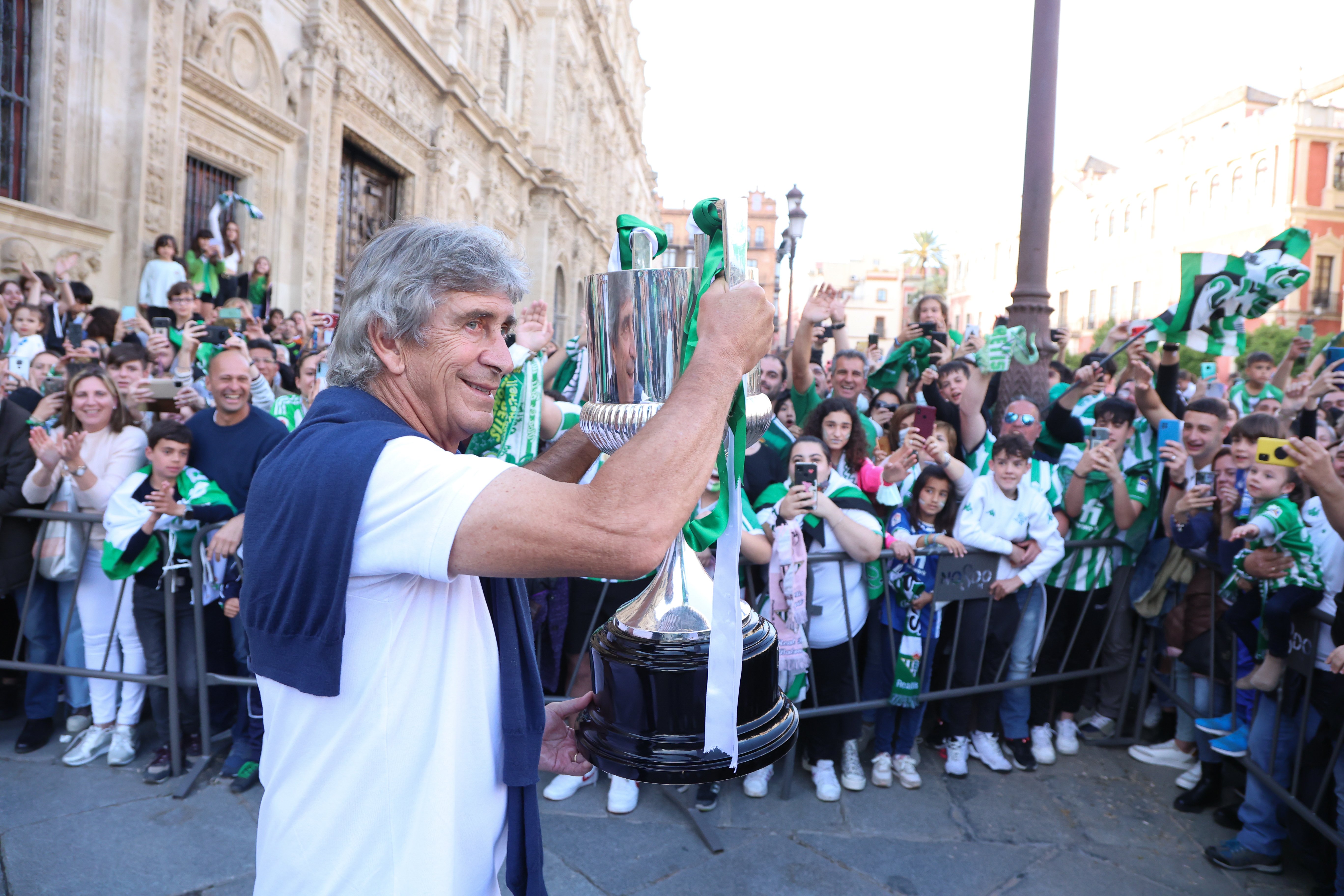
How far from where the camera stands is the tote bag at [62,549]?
164 inches

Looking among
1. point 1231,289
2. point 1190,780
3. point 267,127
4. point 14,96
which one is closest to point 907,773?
point 1190,780

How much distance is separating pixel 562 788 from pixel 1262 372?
6.94 meters

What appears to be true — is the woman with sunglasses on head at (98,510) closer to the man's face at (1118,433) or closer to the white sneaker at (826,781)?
the white sneaker at (826,781)

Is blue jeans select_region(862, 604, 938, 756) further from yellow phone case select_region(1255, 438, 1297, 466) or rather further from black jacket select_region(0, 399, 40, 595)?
black jacket select_region(0, 399, 40, 595)

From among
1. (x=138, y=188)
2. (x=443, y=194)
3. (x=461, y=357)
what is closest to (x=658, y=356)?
(x=461, y=357)

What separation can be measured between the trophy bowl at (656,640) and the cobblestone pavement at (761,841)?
2.04 meters

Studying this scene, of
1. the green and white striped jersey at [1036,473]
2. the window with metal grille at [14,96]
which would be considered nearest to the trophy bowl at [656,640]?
the green and white striped jersey at [1036,473]

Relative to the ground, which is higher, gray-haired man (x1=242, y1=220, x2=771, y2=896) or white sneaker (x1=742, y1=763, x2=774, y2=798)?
gray-haired man (x1=242, y1=220, x2=771, y2=896)

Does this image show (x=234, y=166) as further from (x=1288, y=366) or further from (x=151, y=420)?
(x=1288, y=366)

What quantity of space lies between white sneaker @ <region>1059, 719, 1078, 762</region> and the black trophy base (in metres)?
3.72

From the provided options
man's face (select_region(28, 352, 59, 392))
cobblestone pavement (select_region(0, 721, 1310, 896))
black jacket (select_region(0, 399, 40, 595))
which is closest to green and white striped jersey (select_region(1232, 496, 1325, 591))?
cobblestone pavement (select_region(0, 721, 1310, 896))

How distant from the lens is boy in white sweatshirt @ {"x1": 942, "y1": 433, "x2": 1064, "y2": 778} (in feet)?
14.1

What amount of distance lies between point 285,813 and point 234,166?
1249cm

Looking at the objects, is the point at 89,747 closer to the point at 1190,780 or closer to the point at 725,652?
the point at 725,652
